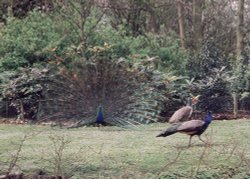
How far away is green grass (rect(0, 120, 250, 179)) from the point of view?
6.46 meters

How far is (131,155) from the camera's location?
23.9 feet

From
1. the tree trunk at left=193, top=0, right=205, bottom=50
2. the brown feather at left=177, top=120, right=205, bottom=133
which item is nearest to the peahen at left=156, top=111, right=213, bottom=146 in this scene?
the brown feather at left=177, top=120, right=205, bottom=133

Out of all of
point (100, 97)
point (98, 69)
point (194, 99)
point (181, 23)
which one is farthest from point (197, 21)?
point (100, 97)

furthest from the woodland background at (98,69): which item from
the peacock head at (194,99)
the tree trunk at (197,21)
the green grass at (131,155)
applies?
the green grass at (131,155)

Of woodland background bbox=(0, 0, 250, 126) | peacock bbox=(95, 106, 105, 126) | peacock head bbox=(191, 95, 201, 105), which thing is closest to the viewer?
peacock bbox=(95, 106, 105, 126)

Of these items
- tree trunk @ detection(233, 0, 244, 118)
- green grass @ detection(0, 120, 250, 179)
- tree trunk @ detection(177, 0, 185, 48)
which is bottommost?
green grass @ detection(0, 120, 250, 179)

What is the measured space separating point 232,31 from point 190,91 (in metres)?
6.21

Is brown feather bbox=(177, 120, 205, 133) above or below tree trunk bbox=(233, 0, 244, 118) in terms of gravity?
below

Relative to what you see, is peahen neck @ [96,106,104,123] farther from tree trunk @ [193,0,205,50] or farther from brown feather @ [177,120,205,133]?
tree trunk @ [193,0,205,50]

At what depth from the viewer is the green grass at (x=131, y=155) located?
6.46 m

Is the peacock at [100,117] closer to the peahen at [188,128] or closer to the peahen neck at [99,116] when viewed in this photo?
the peahen neck at [99,116]

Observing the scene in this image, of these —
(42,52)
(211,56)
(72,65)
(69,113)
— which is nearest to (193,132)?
(69,113)

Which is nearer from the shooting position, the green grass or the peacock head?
the green grass

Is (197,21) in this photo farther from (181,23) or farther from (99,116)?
(99,116)
